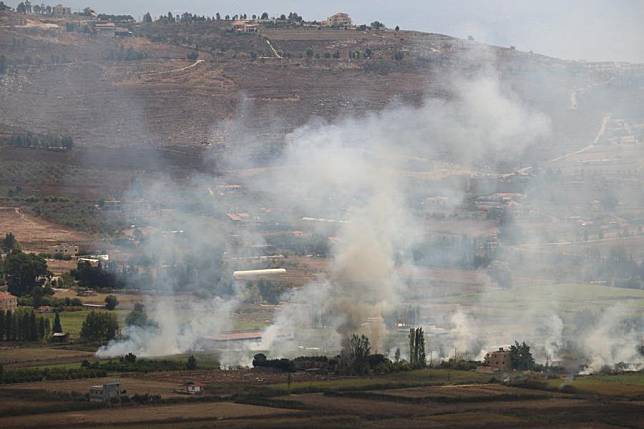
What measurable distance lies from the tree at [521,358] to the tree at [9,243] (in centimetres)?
3648

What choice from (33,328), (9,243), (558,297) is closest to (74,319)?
(33,328)

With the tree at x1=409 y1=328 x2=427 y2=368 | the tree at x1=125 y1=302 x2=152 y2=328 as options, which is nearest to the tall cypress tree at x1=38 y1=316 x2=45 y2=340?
the tree at x1=125 y1=302 x2=152 y2=328

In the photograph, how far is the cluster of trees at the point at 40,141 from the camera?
125 meters

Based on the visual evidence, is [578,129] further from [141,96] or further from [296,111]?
[141,96]

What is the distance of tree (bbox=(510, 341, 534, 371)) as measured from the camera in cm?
7019

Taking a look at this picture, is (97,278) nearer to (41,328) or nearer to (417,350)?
(41,328)

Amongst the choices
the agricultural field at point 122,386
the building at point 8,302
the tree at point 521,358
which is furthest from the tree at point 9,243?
the tree at point 521,358

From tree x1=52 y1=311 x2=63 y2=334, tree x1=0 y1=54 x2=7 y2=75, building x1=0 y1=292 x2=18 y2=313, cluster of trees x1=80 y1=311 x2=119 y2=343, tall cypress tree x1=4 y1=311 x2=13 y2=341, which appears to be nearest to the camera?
tall cypress tree x1=4 y1=311 x2=13 y2=341

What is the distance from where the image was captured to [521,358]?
7050cm

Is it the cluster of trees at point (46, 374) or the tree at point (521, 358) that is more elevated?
the tree at point (521, 358)

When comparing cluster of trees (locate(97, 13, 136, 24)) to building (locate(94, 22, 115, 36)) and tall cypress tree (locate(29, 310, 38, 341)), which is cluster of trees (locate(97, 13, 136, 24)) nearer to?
building (locate(94, 22, 115, 36))

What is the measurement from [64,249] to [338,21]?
82.1 metres

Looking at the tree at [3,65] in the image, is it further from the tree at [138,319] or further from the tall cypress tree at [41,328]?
the tall cypress tree at [41,328]

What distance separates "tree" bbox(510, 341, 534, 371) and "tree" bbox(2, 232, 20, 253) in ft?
120
